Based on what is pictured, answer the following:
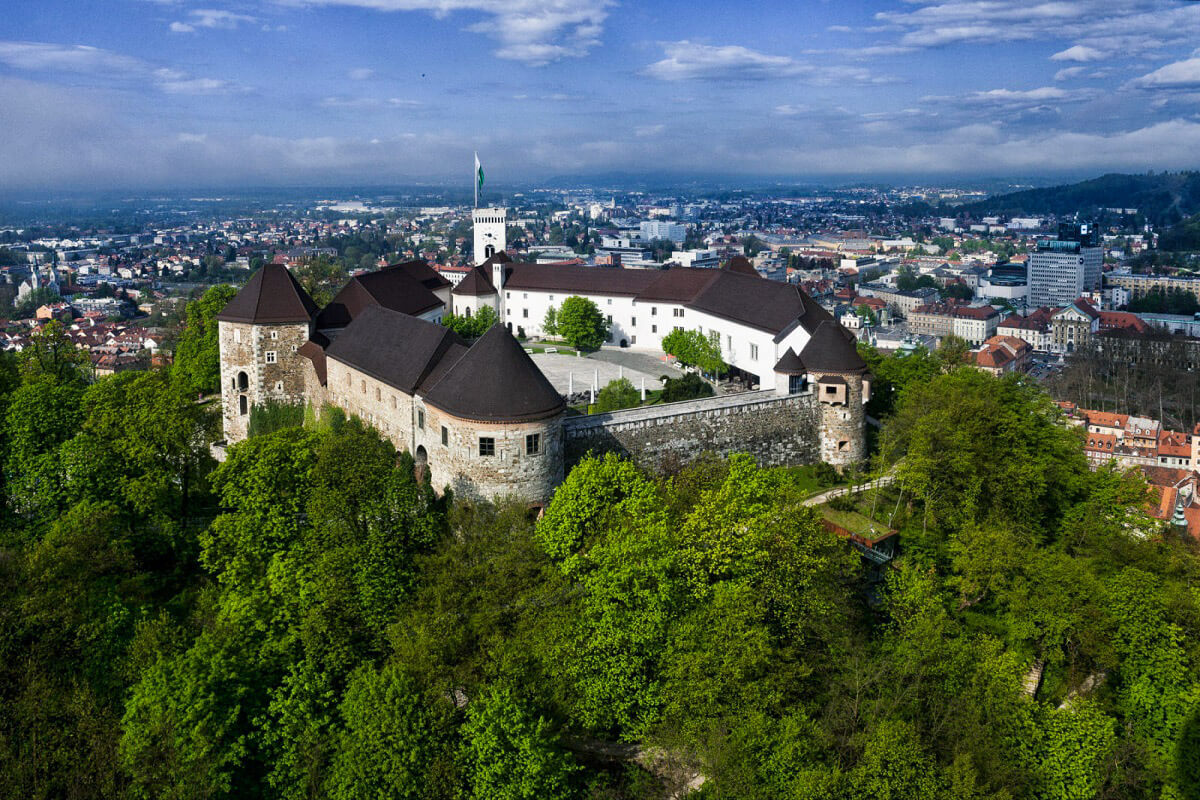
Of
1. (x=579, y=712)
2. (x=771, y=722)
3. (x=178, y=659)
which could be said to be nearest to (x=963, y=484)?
(x=771, y=722)

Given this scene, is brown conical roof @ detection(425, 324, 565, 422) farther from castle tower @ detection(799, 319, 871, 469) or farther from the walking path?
castle tower @ detection(799, 319, 871, 469)

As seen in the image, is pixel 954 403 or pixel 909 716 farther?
pixel 954 403

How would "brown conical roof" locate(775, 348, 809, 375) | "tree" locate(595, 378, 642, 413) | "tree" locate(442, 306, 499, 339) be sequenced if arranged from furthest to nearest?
"tree" locate(442, 306, 499, 339) < "tree" locate(595, 378, 642, 413) < "brown conical roof" locate(775, 348, 809, 375)

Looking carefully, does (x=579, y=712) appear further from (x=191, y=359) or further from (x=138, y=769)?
(x=191, y=359)

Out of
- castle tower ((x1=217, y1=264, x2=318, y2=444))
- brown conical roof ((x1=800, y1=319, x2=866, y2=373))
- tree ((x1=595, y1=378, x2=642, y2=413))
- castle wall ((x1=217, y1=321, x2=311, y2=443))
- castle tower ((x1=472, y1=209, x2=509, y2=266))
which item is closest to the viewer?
brown conical roof ((x1=800, y1=319, x2=866, y2=373))

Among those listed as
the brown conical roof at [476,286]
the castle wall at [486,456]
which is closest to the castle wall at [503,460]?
the castle wall at [486,456]

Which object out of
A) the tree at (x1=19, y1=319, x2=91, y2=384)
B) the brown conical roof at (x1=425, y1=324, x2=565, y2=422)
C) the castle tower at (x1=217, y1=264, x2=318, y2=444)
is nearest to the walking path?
the brown conical roof at (x1=425, y1=324, x2=565, y2=422)
